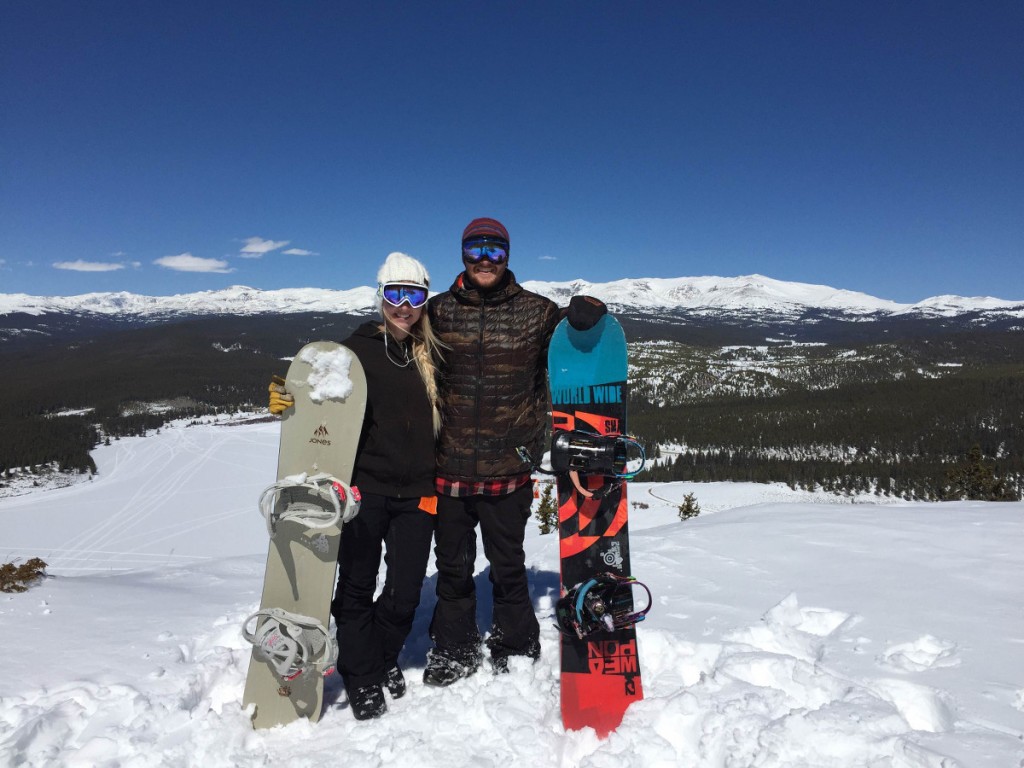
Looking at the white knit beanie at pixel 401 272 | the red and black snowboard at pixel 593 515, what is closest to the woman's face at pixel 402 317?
the white knit beanie at pixel 401 272

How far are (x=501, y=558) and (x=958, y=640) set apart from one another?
3.00 m

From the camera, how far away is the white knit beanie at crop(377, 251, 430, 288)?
3.25 m

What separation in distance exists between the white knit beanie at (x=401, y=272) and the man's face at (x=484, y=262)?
0.30 meters

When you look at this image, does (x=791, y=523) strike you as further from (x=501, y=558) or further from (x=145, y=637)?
(x=145, y=637)

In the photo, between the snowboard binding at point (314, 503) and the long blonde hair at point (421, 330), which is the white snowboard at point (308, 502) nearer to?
the snowboard binding at point (314, 503)

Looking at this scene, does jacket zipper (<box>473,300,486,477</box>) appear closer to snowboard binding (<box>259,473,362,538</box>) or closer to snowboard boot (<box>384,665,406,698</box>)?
snowboard binding (<box>259,473,362,538</box>)

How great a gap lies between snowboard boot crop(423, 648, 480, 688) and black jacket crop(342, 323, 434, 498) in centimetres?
118

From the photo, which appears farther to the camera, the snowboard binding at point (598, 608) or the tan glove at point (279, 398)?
the tan glove at point (279, 398)

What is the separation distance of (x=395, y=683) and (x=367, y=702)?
24cm

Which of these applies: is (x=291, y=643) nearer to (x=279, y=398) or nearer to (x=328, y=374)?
(x=279, y=398)

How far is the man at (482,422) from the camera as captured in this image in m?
3.28

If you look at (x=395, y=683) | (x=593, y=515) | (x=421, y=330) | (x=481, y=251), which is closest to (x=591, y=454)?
(x=593, y=515)

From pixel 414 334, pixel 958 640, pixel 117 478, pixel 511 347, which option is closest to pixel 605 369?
pixel 511 347

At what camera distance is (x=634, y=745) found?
2600 mm
